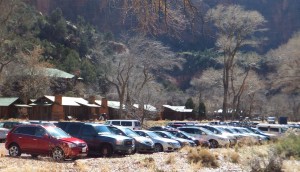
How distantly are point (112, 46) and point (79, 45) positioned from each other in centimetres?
1372

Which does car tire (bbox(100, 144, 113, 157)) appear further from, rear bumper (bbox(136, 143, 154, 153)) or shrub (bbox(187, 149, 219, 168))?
shrub (bbox(187, 149, 219, 168))

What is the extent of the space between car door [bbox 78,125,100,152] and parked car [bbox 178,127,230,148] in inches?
544

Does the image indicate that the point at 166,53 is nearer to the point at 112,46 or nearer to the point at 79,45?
the point at 112,46

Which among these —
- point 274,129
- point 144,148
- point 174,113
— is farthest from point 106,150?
point 174,113

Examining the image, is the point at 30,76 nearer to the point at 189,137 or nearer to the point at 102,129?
the point at 189,137

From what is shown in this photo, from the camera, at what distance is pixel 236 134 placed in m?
39.3

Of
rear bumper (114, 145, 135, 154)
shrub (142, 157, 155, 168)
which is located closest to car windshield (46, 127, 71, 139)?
rear bumper (114, 145, 135, 154)

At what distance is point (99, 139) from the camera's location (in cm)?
2392

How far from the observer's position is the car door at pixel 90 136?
23.9m

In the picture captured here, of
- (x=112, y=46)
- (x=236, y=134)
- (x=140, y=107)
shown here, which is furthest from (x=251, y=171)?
(x=112, y=46)

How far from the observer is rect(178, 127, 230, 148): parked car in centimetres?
3603

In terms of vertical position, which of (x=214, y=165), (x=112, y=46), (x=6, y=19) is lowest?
(x=214, y=165)

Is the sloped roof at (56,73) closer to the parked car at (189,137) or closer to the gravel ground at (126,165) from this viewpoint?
the parked car at (189,137)

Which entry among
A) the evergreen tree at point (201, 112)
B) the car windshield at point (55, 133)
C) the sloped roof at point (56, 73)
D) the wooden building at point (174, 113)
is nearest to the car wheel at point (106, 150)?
the car windshield at point (55, 133)
